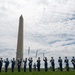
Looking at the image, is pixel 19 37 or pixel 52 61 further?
pixel 19 37

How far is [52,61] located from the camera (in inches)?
944

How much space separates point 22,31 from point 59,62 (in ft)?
71.9

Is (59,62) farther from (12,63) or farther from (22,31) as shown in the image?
(22,31)

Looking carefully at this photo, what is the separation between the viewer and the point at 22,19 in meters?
44.5

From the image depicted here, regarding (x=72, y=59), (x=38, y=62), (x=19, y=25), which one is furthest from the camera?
(x=19, y=25)

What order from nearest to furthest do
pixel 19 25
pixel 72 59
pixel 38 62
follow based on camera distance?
pixel 72 59 → pixel 38 62 → pixel 19 25

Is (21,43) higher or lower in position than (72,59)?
higher

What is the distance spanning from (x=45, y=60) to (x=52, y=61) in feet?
2.81

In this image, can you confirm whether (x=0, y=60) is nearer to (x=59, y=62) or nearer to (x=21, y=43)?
(x=59, y=62)

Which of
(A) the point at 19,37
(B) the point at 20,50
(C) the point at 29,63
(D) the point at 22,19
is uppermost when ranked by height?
(D) the point at 22,19

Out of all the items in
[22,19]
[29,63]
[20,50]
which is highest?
[22,19]

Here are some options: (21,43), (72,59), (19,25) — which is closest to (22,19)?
(19,25)

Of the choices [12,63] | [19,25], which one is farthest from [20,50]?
[12,63]

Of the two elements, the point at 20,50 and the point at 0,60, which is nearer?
the point at 0,60
